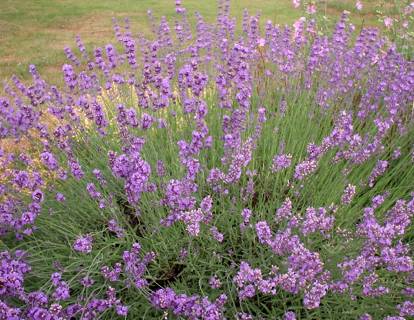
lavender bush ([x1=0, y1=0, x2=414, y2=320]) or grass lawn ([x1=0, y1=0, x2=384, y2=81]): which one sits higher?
lavender bush ([x1=0, y1=0, x2=414, y2=320])

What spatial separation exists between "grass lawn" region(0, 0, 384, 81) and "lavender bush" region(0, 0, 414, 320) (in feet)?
13.3

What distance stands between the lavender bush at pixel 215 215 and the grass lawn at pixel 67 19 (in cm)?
407

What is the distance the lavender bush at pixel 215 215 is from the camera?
6.43ft

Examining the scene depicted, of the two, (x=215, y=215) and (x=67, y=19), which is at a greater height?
(x=215, y=215)

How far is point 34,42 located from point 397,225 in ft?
25.9

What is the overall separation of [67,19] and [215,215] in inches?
329

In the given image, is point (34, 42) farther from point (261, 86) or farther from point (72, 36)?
point (261, 86)

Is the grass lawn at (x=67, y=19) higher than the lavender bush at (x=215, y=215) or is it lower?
lower

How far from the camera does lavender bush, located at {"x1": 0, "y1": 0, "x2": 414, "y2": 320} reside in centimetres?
196

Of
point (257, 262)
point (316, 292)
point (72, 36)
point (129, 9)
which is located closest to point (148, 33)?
point (72, 36)

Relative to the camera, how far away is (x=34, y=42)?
27.2 feet

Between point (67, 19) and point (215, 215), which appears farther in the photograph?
point (67, 19)

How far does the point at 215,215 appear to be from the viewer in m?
2.63

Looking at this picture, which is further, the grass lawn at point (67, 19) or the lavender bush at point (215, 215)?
the grass lawn at point (67, 19)
